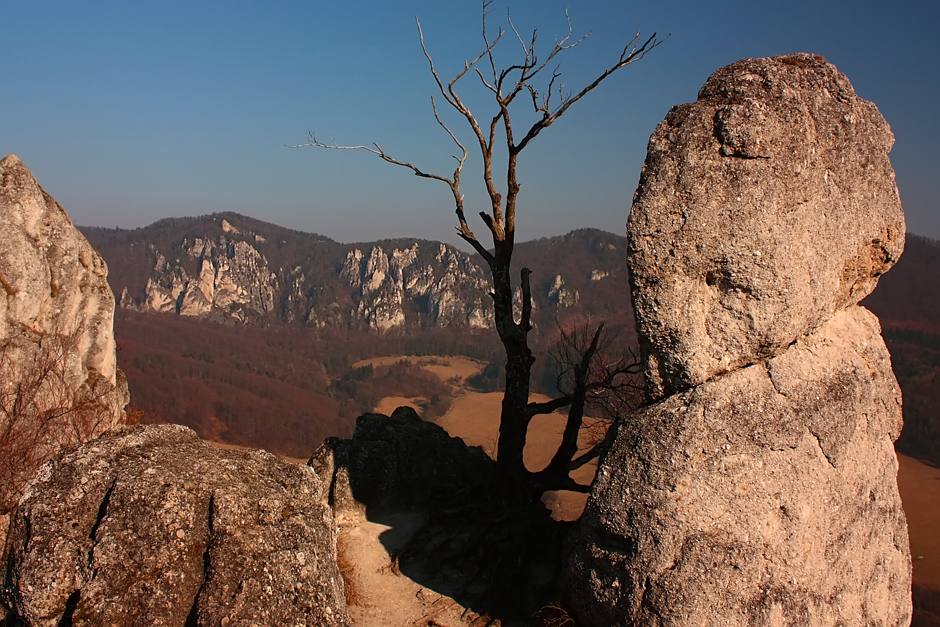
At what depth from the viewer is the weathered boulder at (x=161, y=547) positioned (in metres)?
5.39

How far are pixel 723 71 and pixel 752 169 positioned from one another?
126 centimetres

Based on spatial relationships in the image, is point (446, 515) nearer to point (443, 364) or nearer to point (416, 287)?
point (443, 364)

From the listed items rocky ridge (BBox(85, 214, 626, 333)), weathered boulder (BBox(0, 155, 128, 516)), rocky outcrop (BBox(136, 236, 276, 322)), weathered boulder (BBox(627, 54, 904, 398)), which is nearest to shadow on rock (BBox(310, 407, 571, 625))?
weathered boulder (BBox(627, 54, 904, 398))

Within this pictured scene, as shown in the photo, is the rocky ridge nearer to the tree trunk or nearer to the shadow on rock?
the shadow on rock

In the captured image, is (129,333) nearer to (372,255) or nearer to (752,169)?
(372,255)

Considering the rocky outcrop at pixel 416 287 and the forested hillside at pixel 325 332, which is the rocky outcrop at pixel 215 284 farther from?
the rocky outcrop at pixel 416 287

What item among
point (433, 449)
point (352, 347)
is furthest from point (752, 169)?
point (352, 347)

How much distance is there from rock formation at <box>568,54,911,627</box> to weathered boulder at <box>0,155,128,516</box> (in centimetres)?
983

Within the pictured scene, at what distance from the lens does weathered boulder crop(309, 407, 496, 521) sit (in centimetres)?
948

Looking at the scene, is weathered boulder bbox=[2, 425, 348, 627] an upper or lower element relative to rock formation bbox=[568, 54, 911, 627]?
lower

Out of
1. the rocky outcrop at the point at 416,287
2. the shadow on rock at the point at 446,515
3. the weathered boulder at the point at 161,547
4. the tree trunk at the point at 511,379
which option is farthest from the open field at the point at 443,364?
the weathered boulder at the point at 161,547

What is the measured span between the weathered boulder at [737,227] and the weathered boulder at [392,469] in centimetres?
488

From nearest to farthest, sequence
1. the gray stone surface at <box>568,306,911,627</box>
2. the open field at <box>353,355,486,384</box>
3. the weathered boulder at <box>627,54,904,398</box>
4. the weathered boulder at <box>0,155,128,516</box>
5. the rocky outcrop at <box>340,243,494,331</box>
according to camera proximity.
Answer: the gray stone surface at <box>568,306,911,627</box>
the weathered boulder at <box>627,54,904,398</box>
the weathered boulder at <box>0,155,128,516</box>
the open field at <box>353,355,486,384</box>
the rocky outcrop at <box>340,243,494,331</box>

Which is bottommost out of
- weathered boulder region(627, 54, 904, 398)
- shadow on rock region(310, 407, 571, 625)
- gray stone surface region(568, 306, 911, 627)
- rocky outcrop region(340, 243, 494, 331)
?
shadow on rock region(310, 407, 571, 625)
